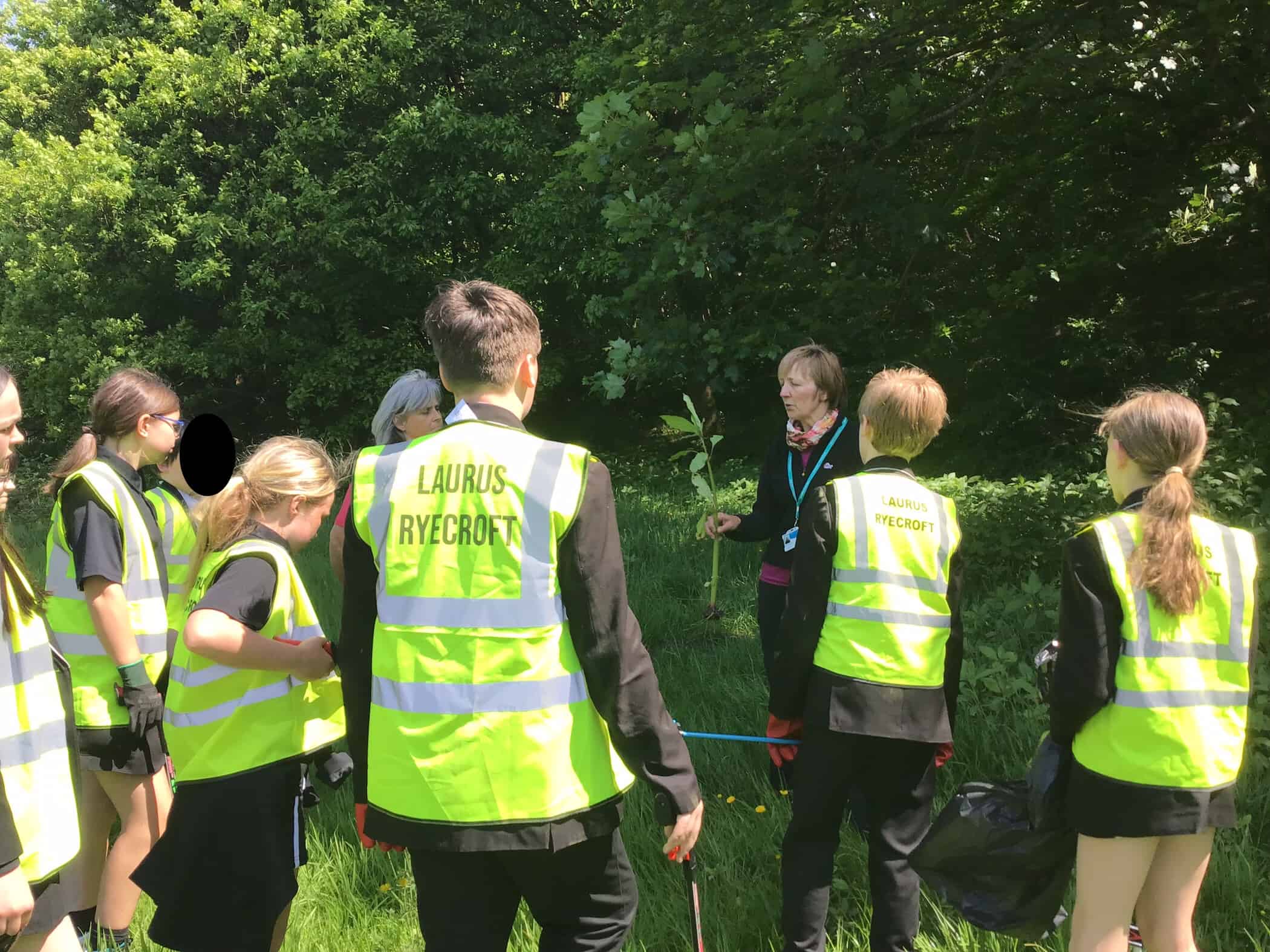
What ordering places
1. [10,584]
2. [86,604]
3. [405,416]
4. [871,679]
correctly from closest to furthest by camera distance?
1. [10,584]
2. [871,679]
3. [86,604]
4. [405,416]

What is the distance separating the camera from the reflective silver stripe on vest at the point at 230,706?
260 centimetres

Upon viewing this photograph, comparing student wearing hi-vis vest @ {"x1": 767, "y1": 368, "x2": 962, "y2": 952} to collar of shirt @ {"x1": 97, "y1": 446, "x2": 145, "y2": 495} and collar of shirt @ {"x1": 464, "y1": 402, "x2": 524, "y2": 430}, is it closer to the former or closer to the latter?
collar of shirt @ {"x1": 464, "y1": 402, "x2": 524, "y2": 430}

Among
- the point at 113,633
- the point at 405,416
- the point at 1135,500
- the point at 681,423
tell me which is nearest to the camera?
the point at 1135,500

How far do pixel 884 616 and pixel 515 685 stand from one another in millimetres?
1203

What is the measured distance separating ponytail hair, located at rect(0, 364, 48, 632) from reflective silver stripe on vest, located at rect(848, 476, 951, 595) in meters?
1.92

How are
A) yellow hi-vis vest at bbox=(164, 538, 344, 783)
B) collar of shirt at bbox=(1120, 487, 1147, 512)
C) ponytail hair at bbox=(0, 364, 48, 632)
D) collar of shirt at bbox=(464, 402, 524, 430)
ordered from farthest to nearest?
yellow hi-vis vest at bbox=(164, 538, 344, 783) < collar of shirt at bbox=(1120, 487, 1147, 512) < collar of shirt at bbox=(464, 402, 524, 430) < ponytail hair at bbox=(0, 364, 48, 632)

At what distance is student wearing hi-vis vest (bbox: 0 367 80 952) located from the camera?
1.92 m

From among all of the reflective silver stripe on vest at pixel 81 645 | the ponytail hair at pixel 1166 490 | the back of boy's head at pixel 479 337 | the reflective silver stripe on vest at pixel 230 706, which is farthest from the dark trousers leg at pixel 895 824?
the reflective silver stripe on vest at pixel 81 645

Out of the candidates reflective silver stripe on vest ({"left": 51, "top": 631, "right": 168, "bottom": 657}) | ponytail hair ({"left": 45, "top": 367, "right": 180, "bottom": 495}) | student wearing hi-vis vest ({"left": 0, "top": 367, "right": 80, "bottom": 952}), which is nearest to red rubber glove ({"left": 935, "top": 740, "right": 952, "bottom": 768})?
student wearing hi-vis vest ({"left": 0, "top": 367, "right": 80, "bottom": 952})

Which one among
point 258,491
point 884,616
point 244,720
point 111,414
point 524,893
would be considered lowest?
point 524,893

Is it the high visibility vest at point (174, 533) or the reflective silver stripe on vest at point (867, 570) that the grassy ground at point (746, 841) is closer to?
the reflective silver stripe on vest at point (867, 570)

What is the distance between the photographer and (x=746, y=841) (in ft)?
12.1

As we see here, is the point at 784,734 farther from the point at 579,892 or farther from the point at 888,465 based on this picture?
the point at 579,892

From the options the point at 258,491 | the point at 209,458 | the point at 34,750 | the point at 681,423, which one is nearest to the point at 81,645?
the point at 209,458
